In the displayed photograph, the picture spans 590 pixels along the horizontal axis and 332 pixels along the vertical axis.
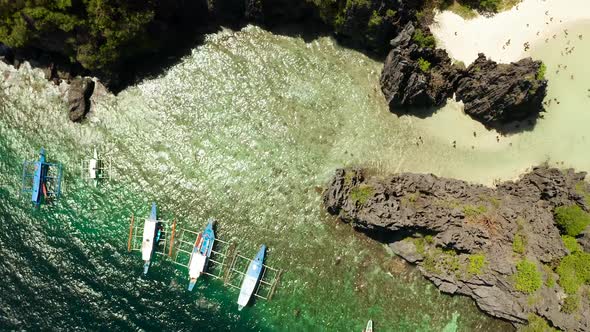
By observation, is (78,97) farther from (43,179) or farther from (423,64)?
(423,64)

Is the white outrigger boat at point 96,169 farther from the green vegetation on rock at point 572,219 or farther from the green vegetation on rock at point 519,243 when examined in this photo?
the green vegetation on rock at point 572,219

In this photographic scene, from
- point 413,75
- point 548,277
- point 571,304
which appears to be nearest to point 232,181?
point 413,75

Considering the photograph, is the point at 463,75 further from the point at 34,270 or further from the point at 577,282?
the point at 34,270

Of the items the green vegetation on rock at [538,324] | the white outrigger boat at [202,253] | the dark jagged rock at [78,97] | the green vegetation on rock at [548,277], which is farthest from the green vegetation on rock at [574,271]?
the dark jagged rock at [78,97]

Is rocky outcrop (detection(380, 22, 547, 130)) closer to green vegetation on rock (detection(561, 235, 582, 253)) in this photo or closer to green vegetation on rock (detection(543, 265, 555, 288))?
green vegetation on rock (detection(561, 235, 582, 253))

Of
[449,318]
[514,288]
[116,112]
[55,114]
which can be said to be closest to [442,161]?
[514,288]

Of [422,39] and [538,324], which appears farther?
[422,39]
